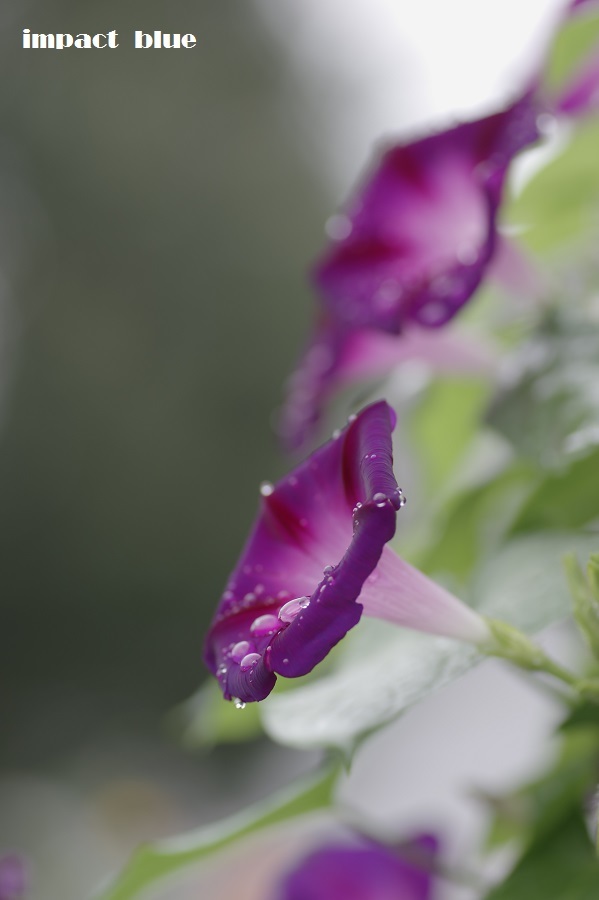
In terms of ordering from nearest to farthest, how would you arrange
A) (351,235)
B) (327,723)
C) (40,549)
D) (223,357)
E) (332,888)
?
(327,723)
(351,235)
(332,888)
(40,549)
(223,357)

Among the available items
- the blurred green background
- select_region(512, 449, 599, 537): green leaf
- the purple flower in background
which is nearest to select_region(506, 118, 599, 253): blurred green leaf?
select_region(512, 449, 599, 537): green leaf

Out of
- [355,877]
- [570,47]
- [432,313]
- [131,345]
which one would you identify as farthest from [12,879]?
[131,345]

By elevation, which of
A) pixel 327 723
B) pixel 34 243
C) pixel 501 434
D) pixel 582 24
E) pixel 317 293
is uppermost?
pixel 34 243

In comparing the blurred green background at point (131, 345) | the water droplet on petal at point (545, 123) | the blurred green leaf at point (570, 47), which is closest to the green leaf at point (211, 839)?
the water droplet on petal at point (545, 123)

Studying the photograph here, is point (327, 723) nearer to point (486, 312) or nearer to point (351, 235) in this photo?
point (351, 235)

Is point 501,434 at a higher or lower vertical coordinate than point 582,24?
lower

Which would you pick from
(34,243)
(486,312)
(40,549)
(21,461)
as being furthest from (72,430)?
(486,312)
